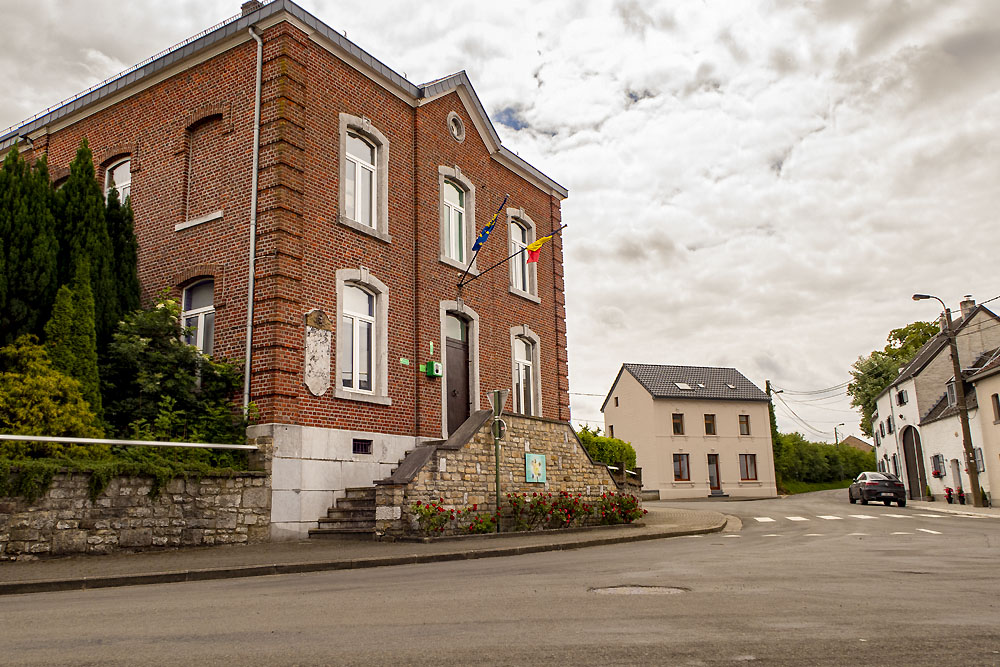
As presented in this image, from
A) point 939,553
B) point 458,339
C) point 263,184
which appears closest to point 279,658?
point 939,553

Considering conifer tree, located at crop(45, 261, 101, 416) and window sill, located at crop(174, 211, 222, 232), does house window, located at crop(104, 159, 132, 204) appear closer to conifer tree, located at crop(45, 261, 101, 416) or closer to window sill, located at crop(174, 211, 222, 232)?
window sill, located at crop(174, 211, 222, 232)

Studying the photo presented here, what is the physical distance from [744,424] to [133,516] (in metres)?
46.2

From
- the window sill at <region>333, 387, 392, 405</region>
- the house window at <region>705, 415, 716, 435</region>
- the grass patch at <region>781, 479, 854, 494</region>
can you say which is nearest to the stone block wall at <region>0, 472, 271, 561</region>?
the window sill at <region>333, 387, 392, 405</region>

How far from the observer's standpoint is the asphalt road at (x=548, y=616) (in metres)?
4.82

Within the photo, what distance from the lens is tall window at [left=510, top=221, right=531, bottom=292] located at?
76.8ft

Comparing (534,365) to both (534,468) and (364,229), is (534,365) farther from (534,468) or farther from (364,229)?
(364,229)

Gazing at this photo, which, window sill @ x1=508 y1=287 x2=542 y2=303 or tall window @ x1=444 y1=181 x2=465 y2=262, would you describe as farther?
window sill @ x1=508 y1=287 x2=542 y2=303

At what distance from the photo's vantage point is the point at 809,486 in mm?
62625

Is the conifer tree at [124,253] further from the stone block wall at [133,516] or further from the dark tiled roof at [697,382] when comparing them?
the dark tiled roof at [697,382]

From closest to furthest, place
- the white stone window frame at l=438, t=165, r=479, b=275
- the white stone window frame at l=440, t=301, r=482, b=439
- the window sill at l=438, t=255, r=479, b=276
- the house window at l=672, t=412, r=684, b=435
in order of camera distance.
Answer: the white stone window frame at l=440, t=301, r=482, b=439, the window sill at l=438, t=255, r=479, b=276, the white stone window frame at l=438, t=165, r=479, b=275, the house window at l=672, t=412, r=684, b=435

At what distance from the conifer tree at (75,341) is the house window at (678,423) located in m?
41.8

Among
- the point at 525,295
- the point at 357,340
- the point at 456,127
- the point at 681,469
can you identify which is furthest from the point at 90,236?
the point at 681,469

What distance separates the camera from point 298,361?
15031mm

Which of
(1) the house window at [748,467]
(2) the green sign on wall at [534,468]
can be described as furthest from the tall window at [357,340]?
(1) the house window at [748,467]
